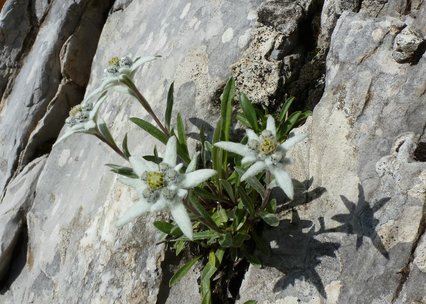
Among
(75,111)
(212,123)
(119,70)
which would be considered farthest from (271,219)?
(75,111)

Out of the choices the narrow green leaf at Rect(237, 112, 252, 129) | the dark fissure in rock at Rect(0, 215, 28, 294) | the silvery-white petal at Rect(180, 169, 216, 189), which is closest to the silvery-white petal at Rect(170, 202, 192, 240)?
the silvery-white petal at Rect(180, 169, 216, 189)

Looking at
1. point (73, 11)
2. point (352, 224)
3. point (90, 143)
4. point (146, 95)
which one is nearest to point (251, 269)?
point (352, 224)

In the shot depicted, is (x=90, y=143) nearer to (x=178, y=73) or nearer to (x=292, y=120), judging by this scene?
(x=178, y=73)

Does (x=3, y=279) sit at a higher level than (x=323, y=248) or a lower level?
lower

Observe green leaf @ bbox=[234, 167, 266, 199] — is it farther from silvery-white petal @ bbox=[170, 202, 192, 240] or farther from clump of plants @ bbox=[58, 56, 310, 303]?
silvery-white petal @ bbox=[170, 202, 192, 240]

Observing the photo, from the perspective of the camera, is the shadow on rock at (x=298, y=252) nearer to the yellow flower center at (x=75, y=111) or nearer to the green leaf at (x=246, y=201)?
the green leaf at (x=246, y=201)

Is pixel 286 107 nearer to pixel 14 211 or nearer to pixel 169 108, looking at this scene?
pixel 169 108

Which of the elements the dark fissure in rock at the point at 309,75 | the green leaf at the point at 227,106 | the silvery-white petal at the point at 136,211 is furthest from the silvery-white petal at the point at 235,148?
the dark fissure in rock at the point at 309,75
